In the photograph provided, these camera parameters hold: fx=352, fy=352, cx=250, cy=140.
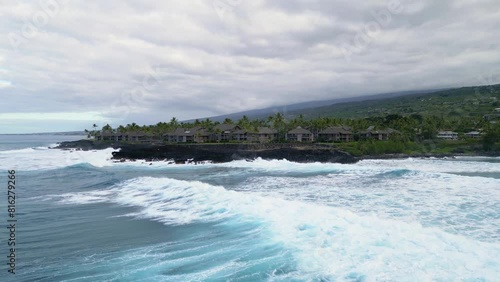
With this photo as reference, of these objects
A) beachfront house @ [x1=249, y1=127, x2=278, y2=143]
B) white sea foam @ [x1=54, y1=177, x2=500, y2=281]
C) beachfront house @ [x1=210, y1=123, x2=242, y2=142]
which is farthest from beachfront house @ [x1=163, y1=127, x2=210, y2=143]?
white sea foam @ [x1=54, y1=177, x2=500, y2=281]

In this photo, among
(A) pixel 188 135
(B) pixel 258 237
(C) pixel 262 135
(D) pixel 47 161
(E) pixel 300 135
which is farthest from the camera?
(A) pixel 188 135

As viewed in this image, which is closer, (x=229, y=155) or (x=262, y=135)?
(x=229, y=155)

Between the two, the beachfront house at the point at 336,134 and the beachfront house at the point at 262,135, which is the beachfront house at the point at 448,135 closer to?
the beachfront house at the point at 336,134

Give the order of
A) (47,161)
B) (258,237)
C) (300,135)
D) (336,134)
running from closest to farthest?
(258,237) → (47,161) → (300,135) → (336,134)

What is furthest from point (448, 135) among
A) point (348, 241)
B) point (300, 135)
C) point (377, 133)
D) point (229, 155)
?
point (348, 241)

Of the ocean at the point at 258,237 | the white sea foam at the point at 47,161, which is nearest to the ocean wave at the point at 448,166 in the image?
the ocean at the point at 258,237

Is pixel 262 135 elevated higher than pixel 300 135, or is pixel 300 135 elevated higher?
pixel 262 135

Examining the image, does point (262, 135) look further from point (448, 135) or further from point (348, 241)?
point (348, 241)
